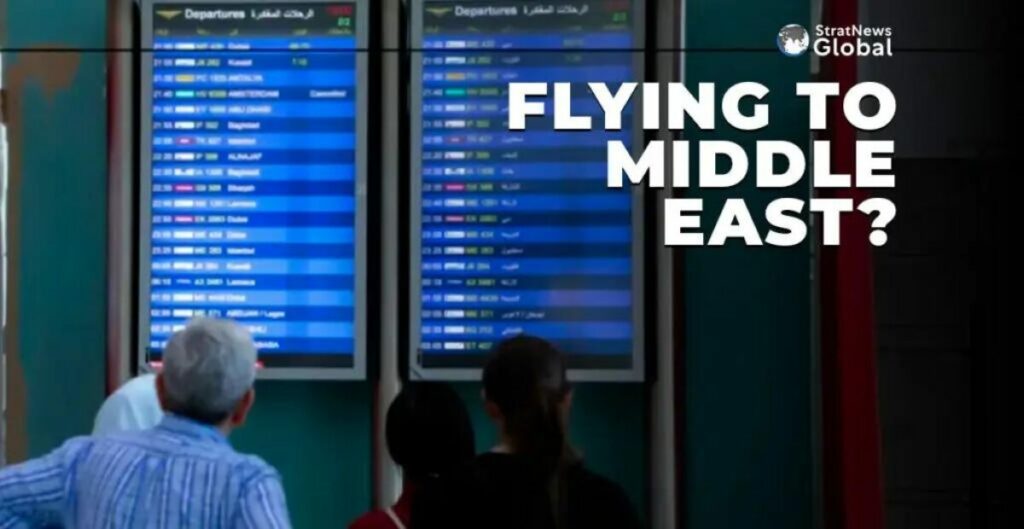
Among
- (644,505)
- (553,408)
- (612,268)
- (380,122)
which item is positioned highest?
(380,122)

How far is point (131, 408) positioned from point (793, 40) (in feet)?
4.20

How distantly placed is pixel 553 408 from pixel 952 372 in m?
0.68

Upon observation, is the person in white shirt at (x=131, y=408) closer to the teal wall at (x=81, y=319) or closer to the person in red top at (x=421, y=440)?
the teal wall at (x=81, y=319)

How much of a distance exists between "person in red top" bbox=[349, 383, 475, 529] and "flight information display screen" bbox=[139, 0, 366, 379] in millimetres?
113

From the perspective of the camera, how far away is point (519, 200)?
2637 mm

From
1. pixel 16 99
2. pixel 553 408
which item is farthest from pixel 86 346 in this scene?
pixel 553 408

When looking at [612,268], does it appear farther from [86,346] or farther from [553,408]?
[86,346]

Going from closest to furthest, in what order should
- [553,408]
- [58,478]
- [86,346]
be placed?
[58,478], [553,408], [86,346]

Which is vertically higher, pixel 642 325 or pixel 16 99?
pixel 16 99

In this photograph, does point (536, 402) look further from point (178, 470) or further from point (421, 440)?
point (178, 470)

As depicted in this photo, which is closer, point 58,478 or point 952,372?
point 58,478

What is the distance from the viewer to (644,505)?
2.66 m

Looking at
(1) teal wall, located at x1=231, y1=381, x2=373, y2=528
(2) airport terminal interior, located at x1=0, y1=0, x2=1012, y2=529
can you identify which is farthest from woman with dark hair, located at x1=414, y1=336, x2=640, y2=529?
(1) teal wall, located at x1=231, y1=381, x2=373, y2=528

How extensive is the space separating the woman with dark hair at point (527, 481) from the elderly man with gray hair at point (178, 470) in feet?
1.68
